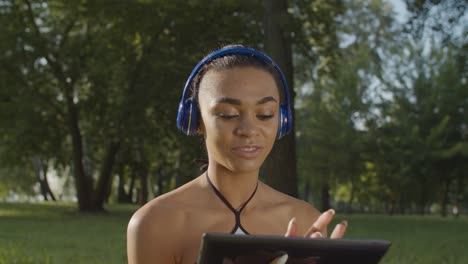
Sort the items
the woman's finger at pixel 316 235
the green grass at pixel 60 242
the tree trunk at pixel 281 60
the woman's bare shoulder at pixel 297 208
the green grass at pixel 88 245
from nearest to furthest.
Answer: the woman's finger at pixel 316 235
the woman's bare shoulder at pixel 297 208
the green grass at pixel 60 242
the green grass at pixel 88 245
the tree trunk at pixel 281 60

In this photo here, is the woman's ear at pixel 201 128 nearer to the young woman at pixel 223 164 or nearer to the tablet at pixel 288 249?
the young woman at pixel 223 164

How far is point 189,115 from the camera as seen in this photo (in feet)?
9.78

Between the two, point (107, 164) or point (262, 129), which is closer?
point (262, 129)

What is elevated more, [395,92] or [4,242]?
[395,92]

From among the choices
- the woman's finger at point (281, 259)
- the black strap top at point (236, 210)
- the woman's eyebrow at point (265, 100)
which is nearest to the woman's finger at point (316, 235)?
the woman's finger at point (281, 259)

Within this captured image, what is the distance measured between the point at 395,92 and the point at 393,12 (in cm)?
566

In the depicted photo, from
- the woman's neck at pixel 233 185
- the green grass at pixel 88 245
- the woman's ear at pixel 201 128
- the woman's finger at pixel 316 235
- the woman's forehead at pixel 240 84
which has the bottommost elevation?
the green grass at pixel 88 245

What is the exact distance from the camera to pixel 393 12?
4300 cm

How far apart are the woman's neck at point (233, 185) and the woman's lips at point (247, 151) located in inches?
3.8

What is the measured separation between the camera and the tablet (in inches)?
88.8

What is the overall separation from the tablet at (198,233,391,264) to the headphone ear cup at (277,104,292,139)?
0.73 meters

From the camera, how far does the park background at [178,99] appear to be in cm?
1438

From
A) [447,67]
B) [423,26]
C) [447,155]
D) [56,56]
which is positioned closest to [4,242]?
[423,26]

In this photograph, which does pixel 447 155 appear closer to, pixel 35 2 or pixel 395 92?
pixel 395 92
